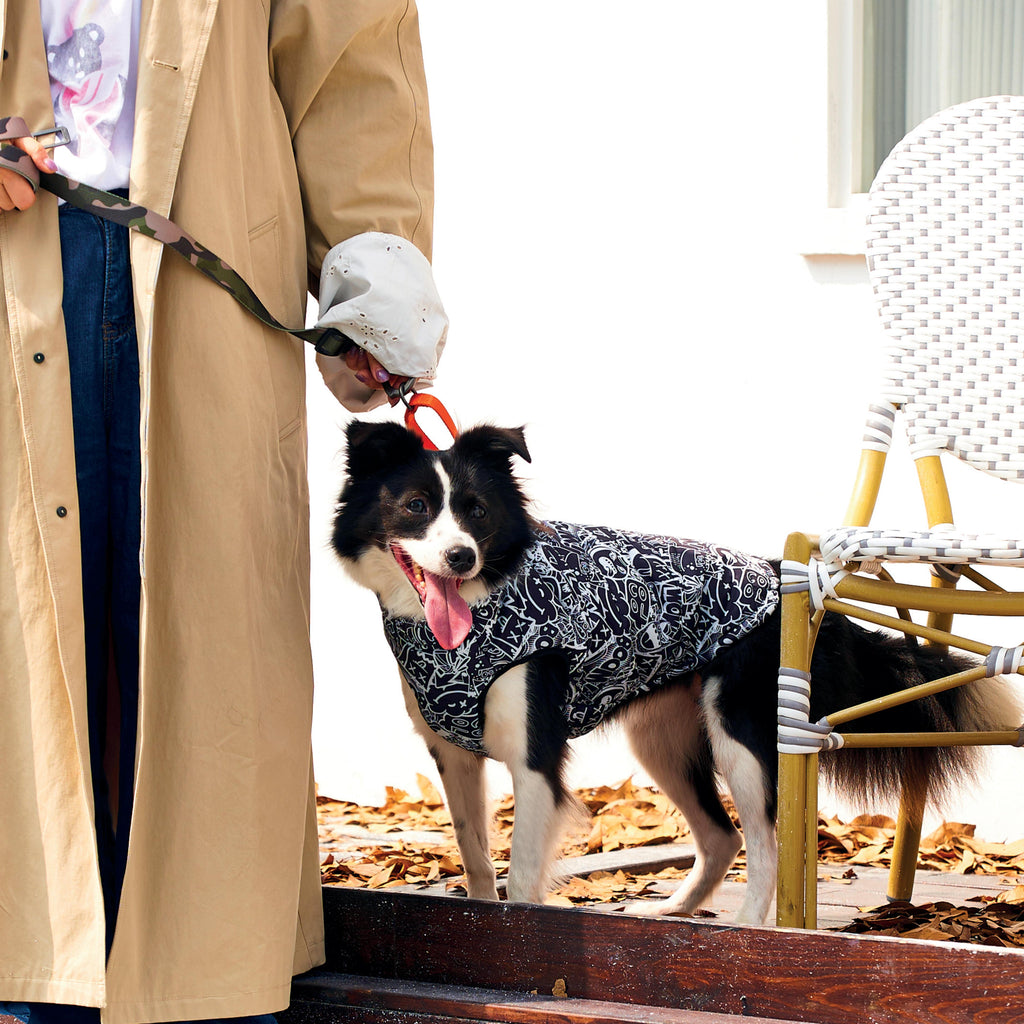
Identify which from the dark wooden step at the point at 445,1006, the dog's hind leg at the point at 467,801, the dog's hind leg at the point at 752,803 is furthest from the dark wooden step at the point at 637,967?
the dog's hind leg at the point at 752,803

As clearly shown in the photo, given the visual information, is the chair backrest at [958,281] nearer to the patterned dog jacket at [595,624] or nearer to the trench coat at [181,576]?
the patterned dog jacket at [595,624]

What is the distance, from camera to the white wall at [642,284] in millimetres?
3646

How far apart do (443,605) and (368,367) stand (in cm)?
49

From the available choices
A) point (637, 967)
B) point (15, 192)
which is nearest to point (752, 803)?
point (637, 967)

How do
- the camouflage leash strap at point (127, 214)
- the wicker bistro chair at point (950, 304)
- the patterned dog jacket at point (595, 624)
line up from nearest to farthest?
the camouflage leash strap at point (127, 214) → the wicker bistro chair at point (950, 304) → the patterned dog jacket at point (595, 624)

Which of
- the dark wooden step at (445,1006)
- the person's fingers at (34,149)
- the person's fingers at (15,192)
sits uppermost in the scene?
the person's fingers at (34,149)

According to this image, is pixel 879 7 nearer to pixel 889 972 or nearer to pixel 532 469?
pixel 532 469

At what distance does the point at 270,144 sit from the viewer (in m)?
2.00

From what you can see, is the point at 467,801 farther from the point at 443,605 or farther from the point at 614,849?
the point at 614,849

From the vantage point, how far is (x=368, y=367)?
2.10m

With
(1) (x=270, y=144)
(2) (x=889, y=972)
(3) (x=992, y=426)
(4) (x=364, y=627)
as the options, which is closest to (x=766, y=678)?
(3) (x=992, y=426)

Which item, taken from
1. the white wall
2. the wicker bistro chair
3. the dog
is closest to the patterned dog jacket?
the dog

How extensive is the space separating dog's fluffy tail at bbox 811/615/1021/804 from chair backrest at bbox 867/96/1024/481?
46 centimetres

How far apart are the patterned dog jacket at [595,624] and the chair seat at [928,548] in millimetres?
667
